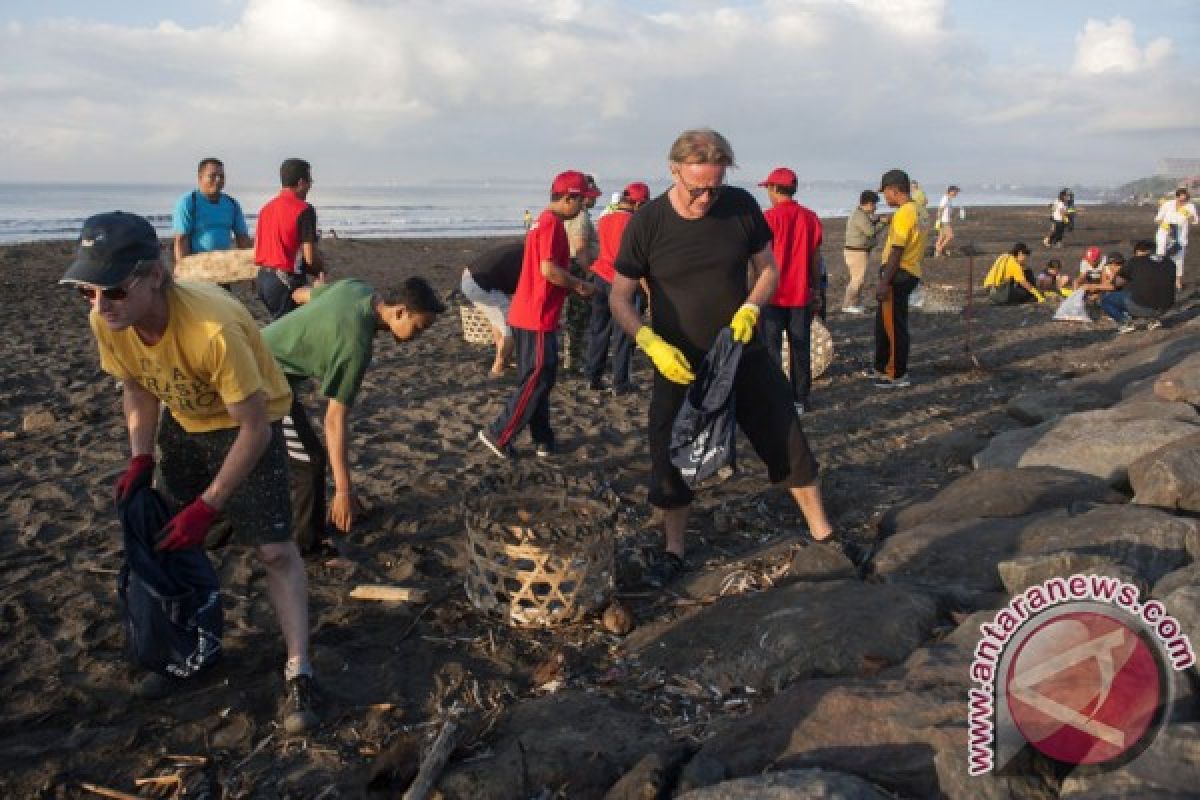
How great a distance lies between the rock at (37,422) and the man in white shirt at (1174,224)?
14.7m

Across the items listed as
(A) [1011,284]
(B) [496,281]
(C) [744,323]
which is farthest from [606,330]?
(A) [1011,284]

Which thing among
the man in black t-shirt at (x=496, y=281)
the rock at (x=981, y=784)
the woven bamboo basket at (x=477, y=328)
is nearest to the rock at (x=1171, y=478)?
the rock at (x=981, y=784)

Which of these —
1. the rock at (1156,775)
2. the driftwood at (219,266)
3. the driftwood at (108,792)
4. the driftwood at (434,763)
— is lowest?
the driftwood at (108,792)

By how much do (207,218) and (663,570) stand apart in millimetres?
4711

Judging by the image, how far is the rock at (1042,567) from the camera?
3.13m

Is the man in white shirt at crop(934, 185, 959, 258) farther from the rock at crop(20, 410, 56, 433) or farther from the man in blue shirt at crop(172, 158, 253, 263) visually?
the rock at crop(20, 410, 56, 433)

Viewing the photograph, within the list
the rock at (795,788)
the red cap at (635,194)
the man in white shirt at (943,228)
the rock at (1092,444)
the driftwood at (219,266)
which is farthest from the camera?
the man in white shirt at (943,228)

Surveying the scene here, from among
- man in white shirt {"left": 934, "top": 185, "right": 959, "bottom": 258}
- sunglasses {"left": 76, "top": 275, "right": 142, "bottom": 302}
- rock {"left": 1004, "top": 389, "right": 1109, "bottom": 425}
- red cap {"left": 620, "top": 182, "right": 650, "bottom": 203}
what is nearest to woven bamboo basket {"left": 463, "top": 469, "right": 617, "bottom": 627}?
sunglasses {"left": 76, "top": 275, "right": 142, "bottom": 302}

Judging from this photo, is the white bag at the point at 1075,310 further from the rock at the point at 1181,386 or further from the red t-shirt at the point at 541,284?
the red t-shirt at the point at 541,284

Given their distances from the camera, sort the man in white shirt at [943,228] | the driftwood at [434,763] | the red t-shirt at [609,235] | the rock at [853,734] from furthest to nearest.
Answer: the man in white shirt at [943,228]
the red t-shirt at [609,235]
the driftwood at [434,763]
the rock at [853,734]

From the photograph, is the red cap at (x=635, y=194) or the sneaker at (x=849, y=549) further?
the red cap at (x=635, y=194)

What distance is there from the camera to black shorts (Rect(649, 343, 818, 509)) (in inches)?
158

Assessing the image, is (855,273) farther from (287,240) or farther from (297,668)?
(297,668)

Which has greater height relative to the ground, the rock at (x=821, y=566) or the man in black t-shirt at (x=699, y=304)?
the man in black t-shirt at (x=699, y=304)
